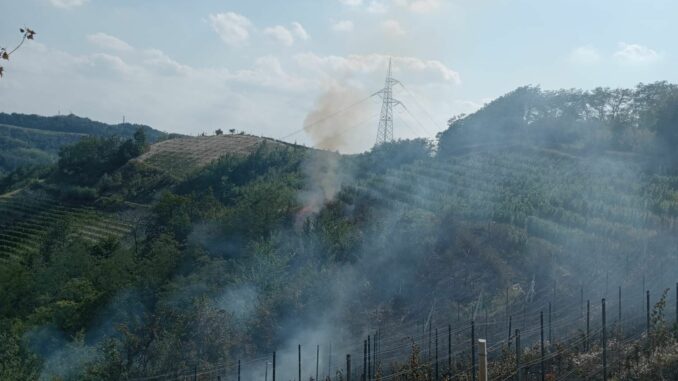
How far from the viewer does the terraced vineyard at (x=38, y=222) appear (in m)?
50.2

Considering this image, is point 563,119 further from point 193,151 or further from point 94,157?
point 94,157

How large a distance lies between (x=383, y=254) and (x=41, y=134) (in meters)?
142

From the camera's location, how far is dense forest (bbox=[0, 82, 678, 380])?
2212 cm

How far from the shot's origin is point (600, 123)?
2034 inches

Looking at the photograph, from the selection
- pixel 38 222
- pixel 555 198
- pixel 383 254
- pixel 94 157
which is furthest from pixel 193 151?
pixel 555 198

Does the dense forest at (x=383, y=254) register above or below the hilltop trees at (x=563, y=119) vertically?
below

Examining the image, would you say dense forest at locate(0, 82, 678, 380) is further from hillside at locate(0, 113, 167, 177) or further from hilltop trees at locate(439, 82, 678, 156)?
hillside at locate(0, 113, 167, 177)

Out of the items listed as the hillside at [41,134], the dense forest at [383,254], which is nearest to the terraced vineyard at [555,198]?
the dense forest at [383,254]

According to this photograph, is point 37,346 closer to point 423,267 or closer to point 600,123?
point 423,267

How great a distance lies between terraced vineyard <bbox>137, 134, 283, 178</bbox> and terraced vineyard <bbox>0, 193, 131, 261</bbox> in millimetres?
10128

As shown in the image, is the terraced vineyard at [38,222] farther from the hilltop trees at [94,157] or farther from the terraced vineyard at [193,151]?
the terraced vineyard at [193,151]

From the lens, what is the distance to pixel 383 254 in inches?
1253

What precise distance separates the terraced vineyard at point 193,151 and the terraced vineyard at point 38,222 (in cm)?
1013

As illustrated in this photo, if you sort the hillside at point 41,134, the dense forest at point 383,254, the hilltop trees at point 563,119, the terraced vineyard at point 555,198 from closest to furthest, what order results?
the dense forest at point 383,254 < the terraced vineyard at point 555,198 < the hilltop trees at point 563,119 < the hillside at point 41,134
